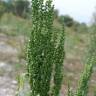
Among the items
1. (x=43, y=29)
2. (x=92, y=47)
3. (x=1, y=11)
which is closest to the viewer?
(x=43, y=29)

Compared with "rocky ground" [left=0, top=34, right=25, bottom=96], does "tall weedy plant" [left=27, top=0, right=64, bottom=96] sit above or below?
above

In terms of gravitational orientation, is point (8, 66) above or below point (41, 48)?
below

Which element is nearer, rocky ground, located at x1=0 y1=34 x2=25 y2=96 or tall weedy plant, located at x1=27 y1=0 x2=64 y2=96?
tall weedy plant, located at x1=27 y1=0 x2=64 y2=96

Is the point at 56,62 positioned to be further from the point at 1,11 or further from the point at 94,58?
the point at 1,11

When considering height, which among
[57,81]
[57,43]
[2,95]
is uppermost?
[57,43]

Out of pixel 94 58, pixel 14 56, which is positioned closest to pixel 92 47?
pixel 14 56

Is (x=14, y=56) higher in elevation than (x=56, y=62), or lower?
lower

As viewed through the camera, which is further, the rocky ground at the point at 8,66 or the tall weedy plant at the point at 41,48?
the rocky ground at the point at 8,66

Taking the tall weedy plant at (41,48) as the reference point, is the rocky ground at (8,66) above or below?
below

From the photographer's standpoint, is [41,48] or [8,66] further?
[8,66]

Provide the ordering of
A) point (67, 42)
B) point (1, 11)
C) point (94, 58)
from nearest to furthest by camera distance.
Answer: point (94, 58) → point (67, 42) → point (1, 11)

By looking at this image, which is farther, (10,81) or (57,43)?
(10,81)
